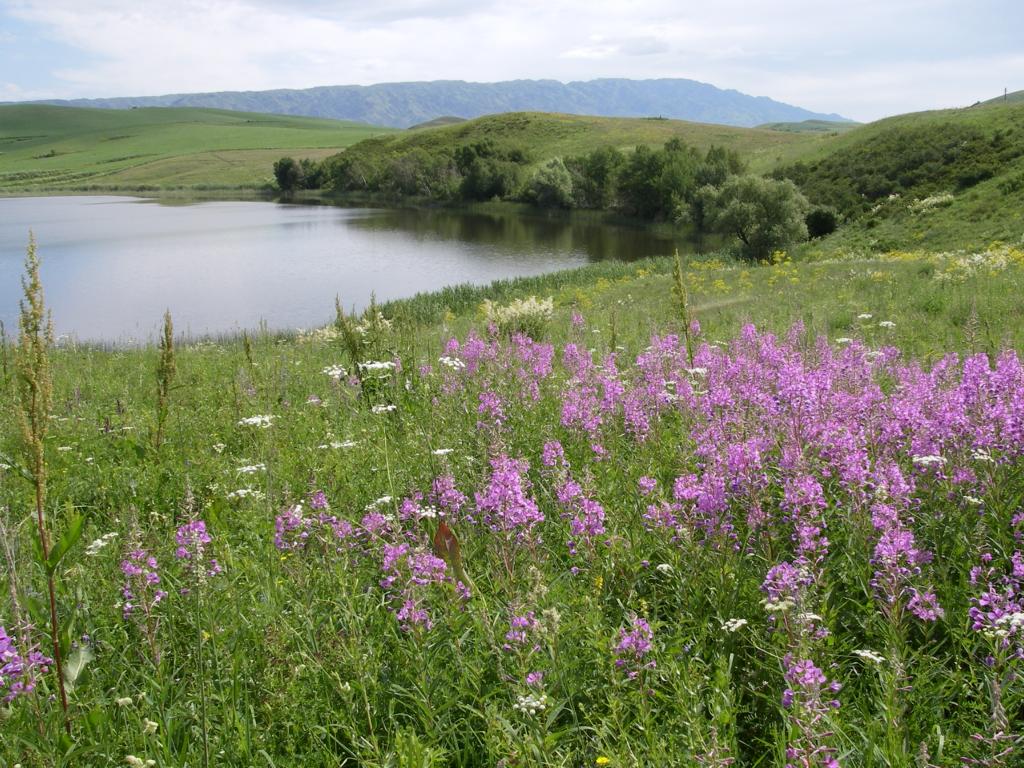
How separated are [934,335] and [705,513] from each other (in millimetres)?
8729

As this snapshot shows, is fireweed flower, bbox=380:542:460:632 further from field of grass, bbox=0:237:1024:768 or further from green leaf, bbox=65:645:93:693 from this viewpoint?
green leaf, bbox=65:645:93:693

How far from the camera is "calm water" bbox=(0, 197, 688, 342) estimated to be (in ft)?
111

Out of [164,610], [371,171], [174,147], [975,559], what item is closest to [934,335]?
[975,559]

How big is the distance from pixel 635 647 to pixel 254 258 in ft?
175

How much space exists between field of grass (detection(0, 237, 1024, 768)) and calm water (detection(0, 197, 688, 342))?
20.7 m

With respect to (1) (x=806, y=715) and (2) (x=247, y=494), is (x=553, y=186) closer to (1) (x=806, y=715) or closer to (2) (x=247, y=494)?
(2) (x=247, y=494)

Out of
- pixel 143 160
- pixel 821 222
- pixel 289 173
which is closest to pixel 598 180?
pixel 821 222

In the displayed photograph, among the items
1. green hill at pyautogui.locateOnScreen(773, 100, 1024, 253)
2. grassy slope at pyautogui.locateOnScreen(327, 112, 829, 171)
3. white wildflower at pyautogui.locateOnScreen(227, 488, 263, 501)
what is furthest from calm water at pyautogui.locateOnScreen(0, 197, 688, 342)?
grassy slope at pyautogui.locateOnScreen(327, 112, 829, 171)

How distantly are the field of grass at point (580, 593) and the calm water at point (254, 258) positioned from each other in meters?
20.7

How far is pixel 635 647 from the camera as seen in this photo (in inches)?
99.5

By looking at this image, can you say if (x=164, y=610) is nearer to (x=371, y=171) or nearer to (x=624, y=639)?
(x=624, y=639)

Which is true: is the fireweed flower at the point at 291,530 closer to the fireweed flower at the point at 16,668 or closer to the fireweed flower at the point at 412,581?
the fireweed flower at the point at 412,581

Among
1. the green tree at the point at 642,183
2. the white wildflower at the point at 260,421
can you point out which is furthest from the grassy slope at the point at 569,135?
the white wildflower at the point at 260,421

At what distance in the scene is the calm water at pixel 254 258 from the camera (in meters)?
33.9
